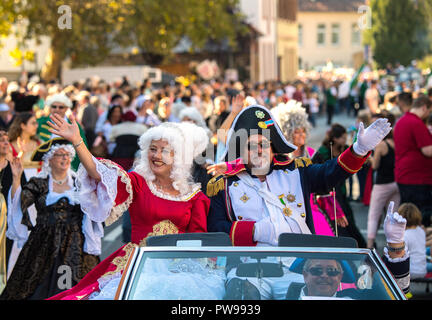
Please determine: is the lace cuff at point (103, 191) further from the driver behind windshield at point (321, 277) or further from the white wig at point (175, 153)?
the driver behind windshield at point (321, 277)

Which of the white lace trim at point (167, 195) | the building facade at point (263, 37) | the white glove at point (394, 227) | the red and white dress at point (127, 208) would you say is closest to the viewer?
the white glove at point (394, 227)

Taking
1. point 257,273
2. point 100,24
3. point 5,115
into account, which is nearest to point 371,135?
point 257,273

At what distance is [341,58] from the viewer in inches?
3423

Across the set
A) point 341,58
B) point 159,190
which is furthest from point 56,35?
point 341,58

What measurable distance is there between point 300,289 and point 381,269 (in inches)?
14.5

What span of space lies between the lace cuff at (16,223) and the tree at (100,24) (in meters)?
18.3

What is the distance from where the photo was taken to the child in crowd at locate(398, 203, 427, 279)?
7.95 metres

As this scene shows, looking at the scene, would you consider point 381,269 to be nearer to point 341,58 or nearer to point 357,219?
point 357,219

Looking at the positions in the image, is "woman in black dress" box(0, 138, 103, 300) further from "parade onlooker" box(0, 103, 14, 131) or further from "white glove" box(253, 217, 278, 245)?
"parade onlooker" box(0, 103, 14, 131)

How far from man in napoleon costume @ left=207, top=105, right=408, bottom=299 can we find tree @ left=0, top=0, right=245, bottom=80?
20.7 m

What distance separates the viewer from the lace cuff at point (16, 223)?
766 centimetres

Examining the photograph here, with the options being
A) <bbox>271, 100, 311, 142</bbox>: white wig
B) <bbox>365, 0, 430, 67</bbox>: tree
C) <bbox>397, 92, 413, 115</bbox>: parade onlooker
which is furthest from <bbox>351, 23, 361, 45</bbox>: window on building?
<bbox>271, 100, 311, 142</bbox>: white wig

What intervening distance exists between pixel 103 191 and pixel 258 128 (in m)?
1.08

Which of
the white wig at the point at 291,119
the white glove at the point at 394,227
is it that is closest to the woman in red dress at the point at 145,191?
the white glove at the point at 394,227
